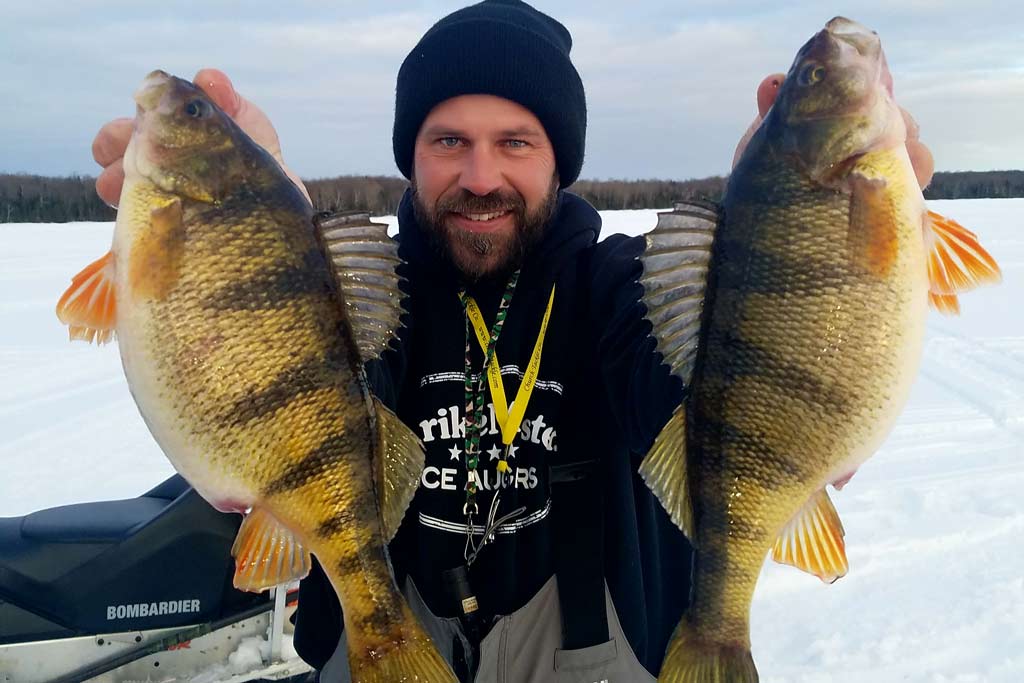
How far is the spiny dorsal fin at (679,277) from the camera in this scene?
1.65m

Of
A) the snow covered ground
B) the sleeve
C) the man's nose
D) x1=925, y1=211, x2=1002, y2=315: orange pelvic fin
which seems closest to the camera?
x1=925, y1=211, x2=1002, y2=315: orange pelvic fin

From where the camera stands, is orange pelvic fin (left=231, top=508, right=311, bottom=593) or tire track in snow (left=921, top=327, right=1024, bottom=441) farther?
tire track in snow (left=921, top=327, right=1024, bottom=441)

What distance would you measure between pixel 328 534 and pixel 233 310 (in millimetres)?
502

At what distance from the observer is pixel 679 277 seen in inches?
65.9

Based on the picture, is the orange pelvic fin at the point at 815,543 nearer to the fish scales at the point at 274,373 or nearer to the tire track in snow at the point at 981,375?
the fish scales at the point at 274,373

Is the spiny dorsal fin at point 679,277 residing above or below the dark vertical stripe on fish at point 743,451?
above

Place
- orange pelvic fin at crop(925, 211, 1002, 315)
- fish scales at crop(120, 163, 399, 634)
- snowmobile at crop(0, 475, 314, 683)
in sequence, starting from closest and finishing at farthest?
fish scales at crop(120, 163, 399, 634) → orange pelvic fin at crop(925, 211, 1002, 315) → snowmobile at crop(0, 475, 314, 683)

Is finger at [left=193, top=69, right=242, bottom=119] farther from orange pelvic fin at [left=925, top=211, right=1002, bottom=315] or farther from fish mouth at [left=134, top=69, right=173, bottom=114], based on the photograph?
orange pelvic fin at [left=925, top=211, right=1002, bottom=315]

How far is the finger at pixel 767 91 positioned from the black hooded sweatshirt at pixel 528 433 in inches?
20.8

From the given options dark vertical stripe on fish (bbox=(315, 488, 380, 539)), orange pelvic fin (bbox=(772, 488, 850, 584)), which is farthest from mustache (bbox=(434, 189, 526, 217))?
orange pelvic fin (bbox=(772, 488, 850, 584))

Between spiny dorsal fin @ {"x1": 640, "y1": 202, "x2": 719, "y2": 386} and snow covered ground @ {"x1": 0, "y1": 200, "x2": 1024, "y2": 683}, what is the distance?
1.69m

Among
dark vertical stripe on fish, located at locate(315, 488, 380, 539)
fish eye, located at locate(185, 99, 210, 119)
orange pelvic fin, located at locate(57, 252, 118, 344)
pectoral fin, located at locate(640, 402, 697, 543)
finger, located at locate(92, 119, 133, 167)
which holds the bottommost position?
dark vertical stripe on fish, located at locate(315, 488, 380, 539)

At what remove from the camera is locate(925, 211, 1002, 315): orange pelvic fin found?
1.62 meters

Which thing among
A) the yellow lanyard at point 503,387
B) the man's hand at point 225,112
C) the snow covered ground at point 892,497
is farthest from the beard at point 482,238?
the snow covered ground at point 892,497
